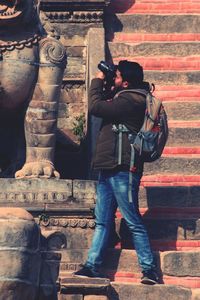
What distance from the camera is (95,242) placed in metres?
10.6

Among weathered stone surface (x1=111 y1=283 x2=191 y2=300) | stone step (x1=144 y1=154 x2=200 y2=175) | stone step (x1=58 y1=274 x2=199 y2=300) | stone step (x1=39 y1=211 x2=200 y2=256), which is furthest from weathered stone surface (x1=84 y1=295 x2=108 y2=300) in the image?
stone step (x1=144 y1=154 x2=200 y2=175)

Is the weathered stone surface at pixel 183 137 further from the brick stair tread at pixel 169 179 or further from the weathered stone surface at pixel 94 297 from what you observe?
the weathered stone surface at pixel 94 297

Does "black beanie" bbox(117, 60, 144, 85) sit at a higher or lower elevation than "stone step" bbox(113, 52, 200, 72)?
lower

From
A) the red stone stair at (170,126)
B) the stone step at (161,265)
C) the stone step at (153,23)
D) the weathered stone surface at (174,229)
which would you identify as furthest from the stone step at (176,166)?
the stone step at (153,23)

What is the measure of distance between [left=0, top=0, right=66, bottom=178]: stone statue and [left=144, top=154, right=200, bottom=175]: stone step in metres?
1.41

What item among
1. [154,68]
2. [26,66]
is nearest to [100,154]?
[26,66]

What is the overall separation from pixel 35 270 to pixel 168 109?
4.98m

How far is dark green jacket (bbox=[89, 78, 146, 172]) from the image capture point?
1067 centimetres

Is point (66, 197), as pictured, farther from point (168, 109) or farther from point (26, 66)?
point (168, 109)

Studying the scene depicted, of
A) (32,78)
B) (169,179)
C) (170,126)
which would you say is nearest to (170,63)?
(170,126)

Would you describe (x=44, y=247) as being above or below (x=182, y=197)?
below

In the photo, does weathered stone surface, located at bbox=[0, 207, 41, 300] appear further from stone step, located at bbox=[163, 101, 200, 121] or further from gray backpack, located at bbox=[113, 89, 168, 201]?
stone step, located at bbox=[163, 101, 200, 121]

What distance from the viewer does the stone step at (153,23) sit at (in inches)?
613

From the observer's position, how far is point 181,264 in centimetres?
1091
